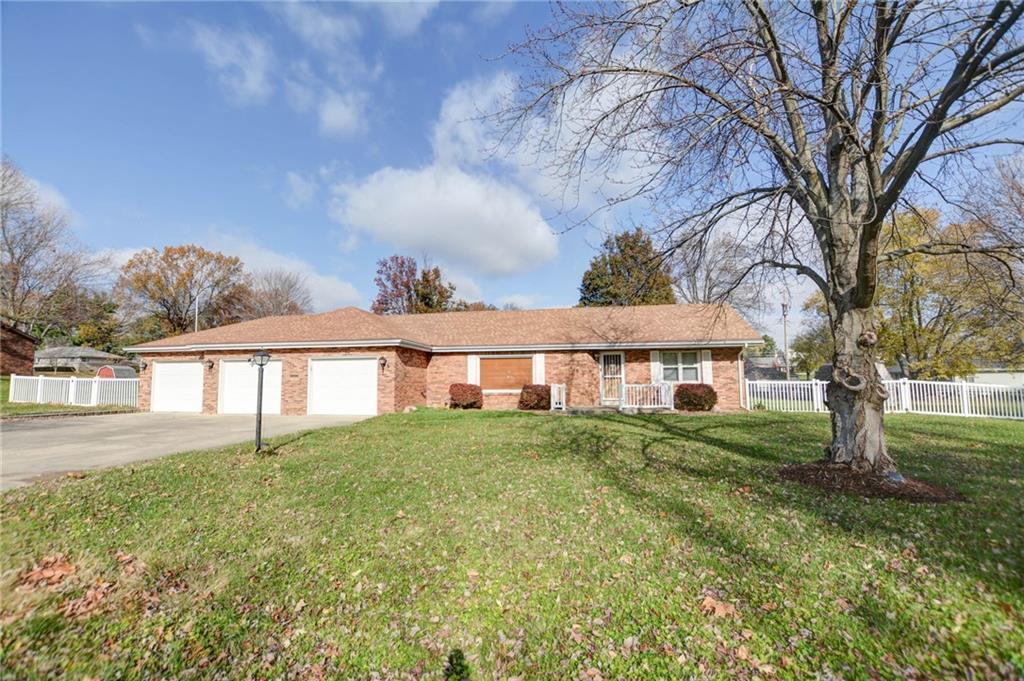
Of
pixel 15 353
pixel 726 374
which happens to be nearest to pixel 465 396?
pixel 726 374

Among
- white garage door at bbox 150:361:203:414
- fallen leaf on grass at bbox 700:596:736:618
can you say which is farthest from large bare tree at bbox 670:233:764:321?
white garage door at bbox 150:361:203:414

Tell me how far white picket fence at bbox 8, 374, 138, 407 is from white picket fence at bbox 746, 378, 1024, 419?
24.5 meters

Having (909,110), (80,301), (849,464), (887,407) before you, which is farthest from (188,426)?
(80,301)

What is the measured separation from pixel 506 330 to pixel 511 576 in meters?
15.2

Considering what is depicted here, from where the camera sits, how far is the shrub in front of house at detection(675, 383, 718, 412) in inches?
610

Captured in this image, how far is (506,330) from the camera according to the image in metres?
18.8

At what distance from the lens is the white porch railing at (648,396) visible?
1595cm

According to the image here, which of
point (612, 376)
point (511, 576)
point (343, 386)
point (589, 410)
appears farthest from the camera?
point (612, 376)

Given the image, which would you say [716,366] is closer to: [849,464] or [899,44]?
[849,464]

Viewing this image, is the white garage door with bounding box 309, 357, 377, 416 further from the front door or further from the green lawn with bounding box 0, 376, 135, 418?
the front door

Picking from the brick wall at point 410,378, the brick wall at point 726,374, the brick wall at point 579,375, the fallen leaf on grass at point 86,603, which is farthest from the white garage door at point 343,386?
the brick wall at point 726,374

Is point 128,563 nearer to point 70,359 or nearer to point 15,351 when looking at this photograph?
point 15,351

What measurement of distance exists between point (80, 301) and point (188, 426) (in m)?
31.1

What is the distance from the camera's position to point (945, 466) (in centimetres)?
703
